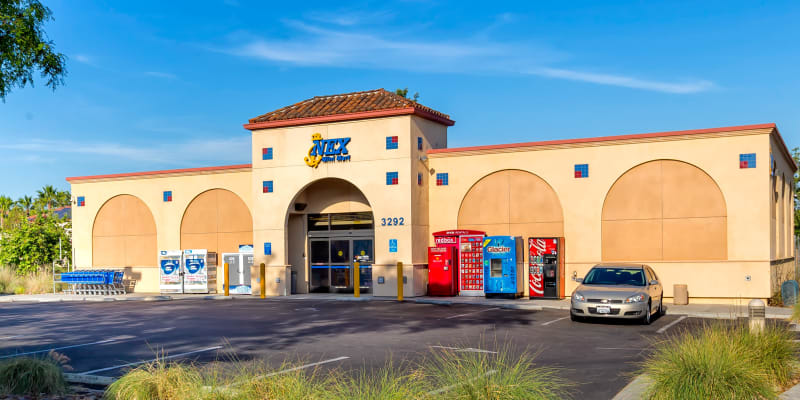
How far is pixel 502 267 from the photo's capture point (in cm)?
2480

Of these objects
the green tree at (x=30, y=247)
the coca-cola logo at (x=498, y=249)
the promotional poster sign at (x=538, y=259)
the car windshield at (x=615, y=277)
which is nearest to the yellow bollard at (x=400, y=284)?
the coca-cola logo at (x=498, y=249)

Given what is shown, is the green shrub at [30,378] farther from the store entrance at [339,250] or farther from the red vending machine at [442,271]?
the store entrance at [339,250]

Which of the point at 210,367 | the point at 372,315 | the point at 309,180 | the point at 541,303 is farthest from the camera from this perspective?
the point at 309,180

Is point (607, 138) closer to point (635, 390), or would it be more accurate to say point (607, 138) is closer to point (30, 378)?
point (635, 390)

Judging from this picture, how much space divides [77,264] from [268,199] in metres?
11.3

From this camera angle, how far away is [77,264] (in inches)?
1337

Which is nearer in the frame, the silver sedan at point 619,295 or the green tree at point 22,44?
the green tree at point 22,44

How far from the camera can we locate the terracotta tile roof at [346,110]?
87.2 feet

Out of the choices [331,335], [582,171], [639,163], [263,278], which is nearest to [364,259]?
[263,278]

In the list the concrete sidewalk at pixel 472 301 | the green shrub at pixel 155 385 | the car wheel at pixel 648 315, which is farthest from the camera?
the concrete sidewalk at pixel 472 301

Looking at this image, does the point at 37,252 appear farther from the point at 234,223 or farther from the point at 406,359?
the point at 406,359

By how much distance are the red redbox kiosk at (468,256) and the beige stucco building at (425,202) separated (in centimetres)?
81

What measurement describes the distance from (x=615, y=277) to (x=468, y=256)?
24.4 feet

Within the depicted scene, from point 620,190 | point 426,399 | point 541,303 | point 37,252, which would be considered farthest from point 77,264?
point 426,399
